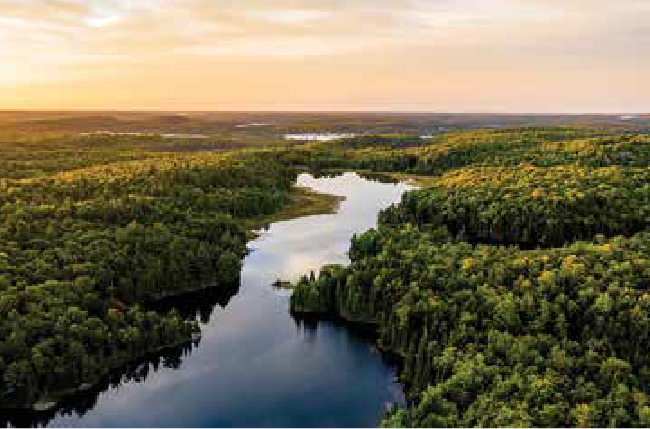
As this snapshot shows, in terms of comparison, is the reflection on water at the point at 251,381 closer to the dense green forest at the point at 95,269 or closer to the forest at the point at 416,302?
the forest at the point at 416,302

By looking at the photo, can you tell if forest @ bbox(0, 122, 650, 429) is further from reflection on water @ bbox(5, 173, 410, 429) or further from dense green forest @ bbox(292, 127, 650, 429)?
reflection on water @ bbox(5, 173, 410, 429)

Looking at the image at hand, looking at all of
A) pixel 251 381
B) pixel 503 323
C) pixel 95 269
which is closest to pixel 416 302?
pixel 503 323

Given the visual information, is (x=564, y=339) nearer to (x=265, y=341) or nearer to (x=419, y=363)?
(x=419, y=363)

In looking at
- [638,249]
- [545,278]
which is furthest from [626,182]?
[545,278]

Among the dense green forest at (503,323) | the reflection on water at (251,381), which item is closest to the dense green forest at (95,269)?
the reflection on water at (251,381)

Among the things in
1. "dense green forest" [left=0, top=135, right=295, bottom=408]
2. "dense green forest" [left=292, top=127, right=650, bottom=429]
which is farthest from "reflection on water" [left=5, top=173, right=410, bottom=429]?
"dense green forest" [left=292, top=127, right=650, bottom=429]

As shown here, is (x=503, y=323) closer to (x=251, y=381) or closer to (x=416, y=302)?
(x=416, y=302)

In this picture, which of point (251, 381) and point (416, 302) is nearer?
point (251, 381)
